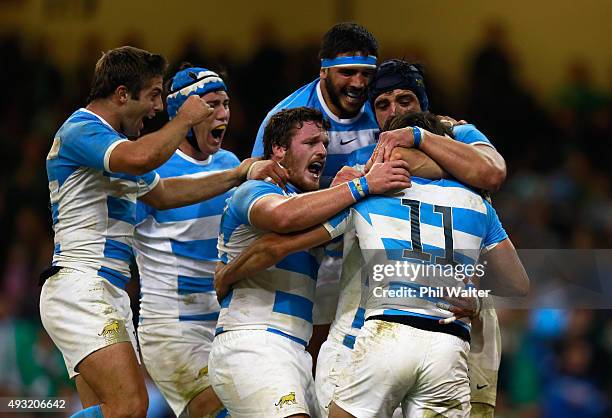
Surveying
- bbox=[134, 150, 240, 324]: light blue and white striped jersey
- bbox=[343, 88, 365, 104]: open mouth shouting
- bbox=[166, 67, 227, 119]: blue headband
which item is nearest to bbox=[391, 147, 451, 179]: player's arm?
bbox=[343, 88, 365, 104]: open mouth shouting

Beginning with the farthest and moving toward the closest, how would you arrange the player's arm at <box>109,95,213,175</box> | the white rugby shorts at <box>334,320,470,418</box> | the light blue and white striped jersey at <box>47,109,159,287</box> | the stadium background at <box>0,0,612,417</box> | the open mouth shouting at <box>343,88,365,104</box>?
the stadium background at <box>0,0,612,417</box>
the open mouth shouting at <box>343,88,365,104</box>
the light blue and white striped jersey at <box>47,109,159,287</box>
the player's arm at <box>109,95,213,175</box>
the white rugby shorts at <box>334,320,470,418</box>

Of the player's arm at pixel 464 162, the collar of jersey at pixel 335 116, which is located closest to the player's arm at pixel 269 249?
the player's arm at pixel 464 162

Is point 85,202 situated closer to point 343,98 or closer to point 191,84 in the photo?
point 191,84

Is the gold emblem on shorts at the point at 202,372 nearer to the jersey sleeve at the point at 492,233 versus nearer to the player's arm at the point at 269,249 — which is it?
the player's arm at the point at 269,249

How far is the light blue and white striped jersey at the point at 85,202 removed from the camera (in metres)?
5.16

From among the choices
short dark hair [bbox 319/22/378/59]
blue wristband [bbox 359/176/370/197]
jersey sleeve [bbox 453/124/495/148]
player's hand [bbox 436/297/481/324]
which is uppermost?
short dark hair [bbox 319/22/378/59]

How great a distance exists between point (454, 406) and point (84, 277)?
1912 mm

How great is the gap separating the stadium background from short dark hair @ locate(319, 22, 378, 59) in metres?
3.80

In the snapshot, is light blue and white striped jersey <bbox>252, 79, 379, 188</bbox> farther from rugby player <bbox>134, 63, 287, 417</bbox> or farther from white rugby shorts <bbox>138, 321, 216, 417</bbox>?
white rugby shorts <bbox>138, 321, 216, 417</bbox>

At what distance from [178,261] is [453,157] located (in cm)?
195

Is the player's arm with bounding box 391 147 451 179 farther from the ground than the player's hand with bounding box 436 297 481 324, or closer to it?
farther from the ground

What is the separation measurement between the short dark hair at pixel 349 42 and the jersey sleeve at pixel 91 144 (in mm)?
1410

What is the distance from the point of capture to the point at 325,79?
5.96 metres

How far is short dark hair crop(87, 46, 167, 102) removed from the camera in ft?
17.4
